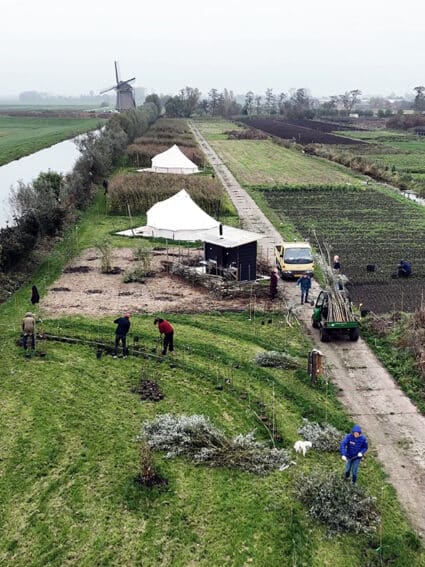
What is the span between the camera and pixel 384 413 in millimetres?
14375

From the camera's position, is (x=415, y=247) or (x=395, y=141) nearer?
(x=415, y=247)

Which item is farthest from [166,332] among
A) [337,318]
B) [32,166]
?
[32,166]

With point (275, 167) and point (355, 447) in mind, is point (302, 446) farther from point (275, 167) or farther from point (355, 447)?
point (275, 167)

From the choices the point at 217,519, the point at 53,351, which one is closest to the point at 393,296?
the point at 53,351

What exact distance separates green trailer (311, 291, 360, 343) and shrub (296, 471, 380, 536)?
7708mm

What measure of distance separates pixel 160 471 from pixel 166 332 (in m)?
5.63

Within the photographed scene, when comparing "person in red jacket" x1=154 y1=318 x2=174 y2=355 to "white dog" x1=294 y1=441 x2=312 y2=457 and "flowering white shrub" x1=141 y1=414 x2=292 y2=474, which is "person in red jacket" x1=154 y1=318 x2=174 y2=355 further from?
"white dog" x1=294 y1=441 x2=312 y2=457

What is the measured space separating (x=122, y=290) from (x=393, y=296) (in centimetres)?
1098

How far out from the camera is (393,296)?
23.7 meters

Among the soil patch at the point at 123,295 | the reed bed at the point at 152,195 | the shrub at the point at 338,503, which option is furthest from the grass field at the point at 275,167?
the shrub at the point at 338,503

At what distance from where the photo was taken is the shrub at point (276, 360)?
16.7 metres

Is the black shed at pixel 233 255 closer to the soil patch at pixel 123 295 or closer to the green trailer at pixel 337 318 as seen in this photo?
the soil patch at pixel 123 295

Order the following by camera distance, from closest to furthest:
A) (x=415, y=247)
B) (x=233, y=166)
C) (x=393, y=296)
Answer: (x=393, y=296), (x=415, y=247), (x=233, y=166)

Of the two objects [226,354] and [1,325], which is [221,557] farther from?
[1,325]
